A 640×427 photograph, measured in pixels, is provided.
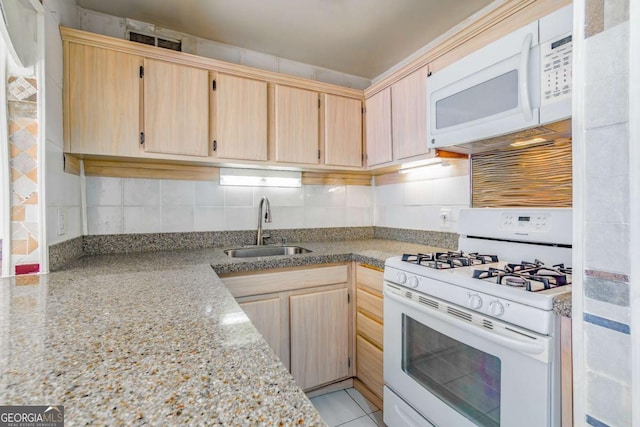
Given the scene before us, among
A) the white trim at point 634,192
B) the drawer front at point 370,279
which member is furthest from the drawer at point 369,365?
the white trim at point 634,192

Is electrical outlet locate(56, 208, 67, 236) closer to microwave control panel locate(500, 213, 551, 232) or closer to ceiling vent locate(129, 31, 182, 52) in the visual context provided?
ceiling vent locate(129, 31, 182, 52)

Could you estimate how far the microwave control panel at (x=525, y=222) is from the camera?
53.0 inches

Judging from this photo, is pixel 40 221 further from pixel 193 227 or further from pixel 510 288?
pixel 510 288

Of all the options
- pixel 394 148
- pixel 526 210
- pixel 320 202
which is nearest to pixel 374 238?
pixel 320 202

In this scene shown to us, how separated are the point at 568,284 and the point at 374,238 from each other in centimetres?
165

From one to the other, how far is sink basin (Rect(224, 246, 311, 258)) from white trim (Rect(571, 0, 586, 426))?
1511mm

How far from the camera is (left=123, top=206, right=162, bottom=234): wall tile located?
1890mm

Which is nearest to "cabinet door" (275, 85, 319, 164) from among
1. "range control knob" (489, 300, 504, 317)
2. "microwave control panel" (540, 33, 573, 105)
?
"microwave control panel" (540, 33, 573, 105)

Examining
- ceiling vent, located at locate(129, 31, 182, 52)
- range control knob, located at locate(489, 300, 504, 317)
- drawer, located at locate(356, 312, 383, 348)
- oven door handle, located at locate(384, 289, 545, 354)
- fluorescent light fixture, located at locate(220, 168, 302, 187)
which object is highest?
ceiling vent, located at locate(129, 31, 182, 52)

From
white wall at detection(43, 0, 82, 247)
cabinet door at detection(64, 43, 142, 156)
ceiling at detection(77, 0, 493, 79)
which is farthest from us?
ceiling at detection(77, 0, 493, 79)

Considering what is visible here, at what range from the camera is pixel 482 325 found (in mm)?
1041

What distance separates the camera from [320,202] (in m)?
2.48

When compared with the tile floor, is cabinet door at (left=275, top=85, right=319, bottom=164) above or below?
above

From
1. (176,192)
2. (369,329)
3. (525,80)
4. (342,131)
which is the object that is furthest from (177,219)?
(525,80)
